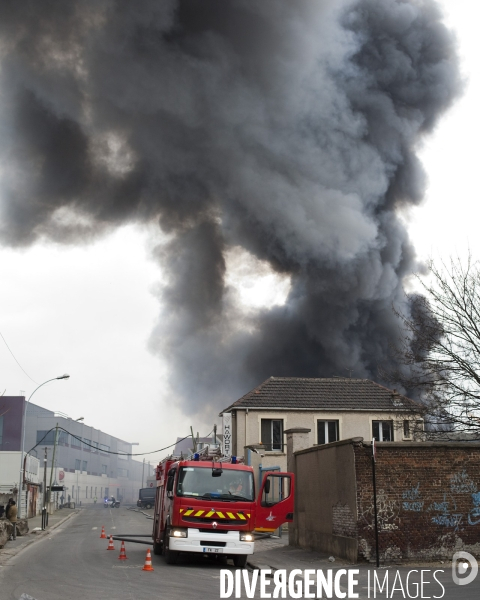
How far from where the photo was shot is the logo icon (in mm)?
11727

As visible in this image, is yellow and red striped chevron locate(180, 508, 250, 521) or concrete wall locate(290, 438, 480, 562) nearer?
yellow and red striped chevron locate(180, 508, 250, 521)

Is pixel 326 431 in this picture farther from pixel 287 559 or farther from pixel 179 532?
pixel 179 532

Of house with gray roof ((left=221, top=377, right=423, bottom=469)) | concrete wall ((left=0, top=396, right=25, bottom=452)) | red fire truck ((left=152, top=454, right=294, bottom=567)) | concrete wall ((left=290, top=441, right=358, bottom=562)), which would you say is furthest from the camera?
concrete wall ((left=0, top=396, right=25, bottom=452))

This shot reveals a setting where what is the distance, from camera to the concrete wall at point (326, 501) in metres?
14.4

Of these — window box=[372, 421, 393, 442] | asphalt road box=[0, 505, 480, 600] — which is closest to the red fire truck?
asphalt road box=[0, 505, 480, 600]

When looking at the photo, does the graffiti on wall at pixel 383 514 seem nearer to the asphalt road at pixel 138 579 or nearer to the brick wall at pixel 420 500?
the brick wall at pixel 420 500

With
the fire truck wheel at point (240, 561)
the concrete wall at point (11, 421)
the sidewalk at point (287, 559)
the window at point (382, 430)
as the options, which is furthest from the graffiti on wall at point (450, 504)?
the concrete wall at point (11, 421)

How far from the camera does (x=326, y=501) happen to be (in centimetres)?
1617

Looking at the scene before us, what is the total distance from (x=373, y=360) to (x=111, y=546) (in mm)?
31624

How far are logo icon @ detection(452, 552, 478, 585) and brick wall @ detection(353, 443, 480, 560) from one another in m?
0.16

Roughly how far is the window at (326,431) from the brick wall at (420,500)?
1679cm

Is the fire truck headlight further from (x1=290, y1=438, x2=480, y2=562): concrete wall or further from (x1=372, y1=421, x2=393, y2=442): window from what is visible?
(x1=372, y1=421, x2=393, y2=442): window

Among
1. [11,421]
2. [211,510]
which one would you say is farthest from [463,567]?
[11,421]

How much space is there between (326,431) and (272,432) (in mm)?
2569
